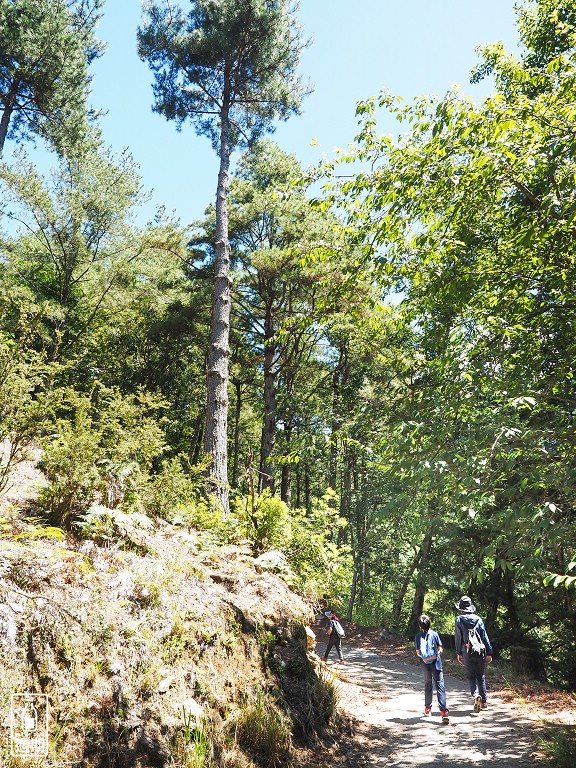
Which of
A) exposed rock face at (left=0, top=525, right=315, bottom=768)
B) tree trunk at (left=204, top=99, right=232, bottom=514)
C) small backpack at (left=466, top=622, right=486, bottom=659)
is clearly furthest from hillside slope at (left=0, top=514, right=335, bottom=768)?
tree trunk at (left=204, top=99, right=232, bottom=514)

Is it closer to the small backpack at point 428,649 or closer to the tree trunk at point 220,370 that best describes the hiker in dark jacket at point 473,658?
the small backpack at point 428,649

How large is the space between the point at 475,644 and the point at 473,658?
221 mm

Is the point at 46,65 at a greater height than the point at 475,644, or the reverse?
the point at 46,65

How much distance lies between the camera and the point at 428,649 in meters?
7.90

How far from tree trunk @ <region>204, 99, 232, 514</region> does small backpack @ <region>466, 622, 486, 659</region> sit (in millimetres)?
4587

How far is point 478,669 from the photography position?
7.82 m

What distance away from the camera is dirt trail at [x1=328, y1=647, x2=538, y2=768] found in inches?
220

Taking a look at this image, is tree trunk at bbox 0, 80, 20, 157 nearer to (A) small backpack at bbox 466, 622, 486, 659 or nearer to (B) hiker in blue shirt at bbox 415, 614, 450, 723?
(B) hiker in blue shirt at bbox 415, 614, 450, 723

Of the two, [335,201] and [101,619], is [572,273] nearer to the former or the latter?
[335,201]

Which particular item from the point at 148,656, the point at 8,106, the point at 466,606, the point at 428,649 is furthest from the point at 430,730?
the point at 8,106

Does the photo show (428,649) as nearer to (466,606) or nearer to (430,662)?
(430,662)

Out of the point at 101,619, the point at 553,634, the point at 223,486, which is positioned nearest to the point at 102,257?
the point at 223,486

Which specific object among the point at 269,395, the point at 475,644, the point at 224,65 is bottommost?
the point at 475,644

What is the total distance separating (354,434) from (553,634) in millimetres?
12847
